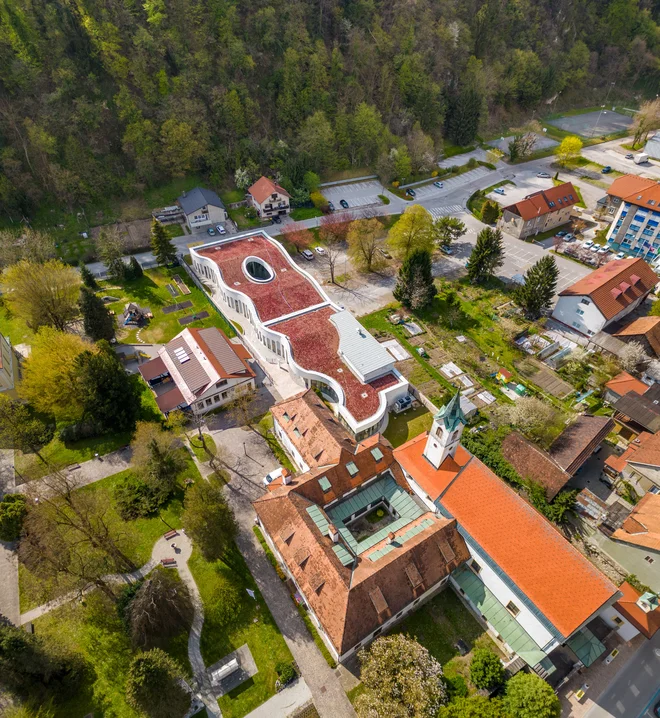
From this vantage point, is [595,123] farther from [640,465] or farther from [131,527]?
[131,527]

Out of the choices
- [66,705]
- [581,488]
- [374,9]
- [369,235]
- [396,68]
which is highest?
[374,9]

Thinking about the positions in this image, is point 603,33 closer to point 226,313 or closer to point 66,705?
point 226,313

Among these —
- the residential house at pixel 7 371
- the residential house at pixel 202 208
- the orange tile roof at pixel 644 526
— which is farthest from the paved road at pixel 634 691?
the residential house at pixel 202 208

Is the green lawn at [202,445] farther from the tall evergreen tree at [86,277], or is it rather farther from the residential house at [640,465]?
the residential house at [640,465]

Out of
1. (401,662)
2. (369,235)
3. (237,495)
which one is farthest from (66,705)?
(369,235)

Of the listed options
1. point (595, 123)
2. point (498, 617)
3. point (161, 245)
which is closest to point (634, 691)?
point (498, 617)

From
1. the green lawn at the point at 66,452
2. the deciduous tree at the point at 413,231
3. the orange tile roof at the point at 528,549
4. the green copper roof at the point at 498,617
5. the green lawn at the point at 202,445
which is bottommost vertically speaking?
the green lawn at the point at 66,452
